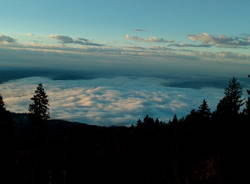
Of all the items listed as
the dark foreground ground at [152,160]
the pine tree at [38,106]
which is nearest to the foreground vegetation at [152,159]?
the dark foreground ground at [152,160]

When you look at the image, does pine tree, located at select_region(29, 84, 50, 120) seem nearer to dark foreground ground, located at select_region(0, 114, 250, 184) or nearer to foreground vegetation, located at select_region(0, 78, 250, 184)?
foreground vegetation, located at select_region(0, 78, 250, 184)

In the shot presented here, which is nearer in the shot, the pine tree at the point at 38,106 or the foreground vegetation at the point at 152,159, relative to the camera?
the foreground vegetation at the point at 152,159

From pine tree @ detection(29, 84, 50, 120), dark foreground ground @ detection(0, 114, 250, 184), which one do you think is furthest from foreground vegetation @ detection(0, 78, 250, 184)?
pine tree @ detection(29, 84, 50, 120)

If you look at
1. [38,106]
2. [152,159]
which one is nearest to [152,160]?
[152,159]

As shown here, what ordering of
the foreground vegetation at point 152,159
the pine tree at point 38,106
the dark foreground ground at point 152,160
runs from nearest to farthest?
the dark foreground ground at point 152,160 → the foreground vegetation at point 152,159 → the pine tree at point 38,106

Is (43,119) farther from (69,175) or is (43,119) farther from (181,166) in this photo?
(181,166)

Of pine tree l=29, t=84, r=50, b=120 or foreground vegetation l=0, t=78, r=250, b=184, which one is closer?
foreground vegetation l=0, t=78, r=250, b=184

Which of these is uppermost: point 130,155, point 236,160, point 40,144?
point 236,160

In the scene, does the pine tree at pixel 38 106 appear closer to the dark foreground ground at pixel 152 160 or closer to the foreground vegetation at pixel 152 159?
the foreground vegetation at pixel 152 159

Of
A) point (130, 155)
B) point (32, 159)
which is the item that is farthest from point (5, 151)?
point (130, 155)

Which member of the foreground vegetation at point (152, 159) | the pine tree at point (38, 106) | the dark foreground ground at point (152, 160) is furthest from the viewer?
the pine tree at point (38, 106)

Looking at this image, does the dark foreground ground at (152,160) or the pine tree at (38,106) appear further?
the pine tree at (38,106)
